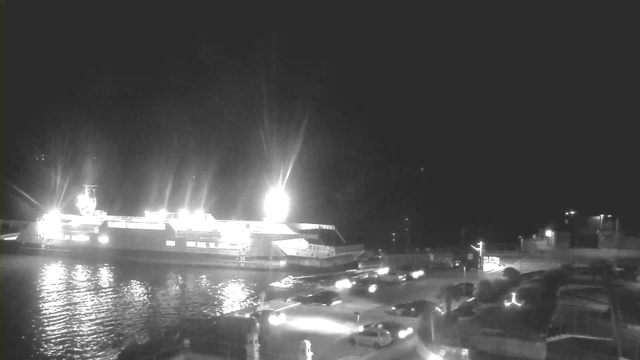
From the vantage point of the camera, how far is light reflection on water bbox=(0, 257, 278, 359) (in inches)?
369

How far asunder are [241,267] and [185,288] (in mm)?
2742

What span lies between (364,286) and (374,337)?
4.43 metres

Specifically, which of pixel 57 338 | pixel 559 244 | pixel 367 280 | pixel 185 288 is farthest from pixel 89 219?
pixel 559 244

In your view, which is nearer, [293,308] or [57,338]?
[293,308]

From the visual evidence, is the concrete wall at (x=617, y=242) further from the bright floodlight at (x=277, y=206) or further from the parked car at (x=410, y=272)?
the bright floodlight at (x=277, y=206)

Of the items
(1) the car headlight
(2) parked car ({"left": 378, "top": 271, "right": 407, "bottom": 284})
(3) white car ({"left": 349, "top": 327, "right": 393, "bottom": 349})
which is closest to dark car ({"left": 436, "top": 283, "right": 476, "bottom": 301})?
(2) parked car ({"left": 378, "top": 271, "right": 407, "bottom": 284})

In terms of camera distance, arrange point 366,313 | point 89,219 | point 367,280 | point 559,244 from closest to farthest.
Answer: point 366,313 < point 367,280 < point 559,244 < point 89,219

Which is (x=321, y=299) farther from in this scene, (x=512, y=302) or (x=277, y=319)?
(x=512, y=302)

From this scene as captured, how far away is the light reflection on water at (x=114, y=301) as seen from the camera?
9367 mm

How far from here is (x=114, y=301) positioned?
41.6ft

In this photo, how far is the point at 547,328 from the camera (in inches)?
249

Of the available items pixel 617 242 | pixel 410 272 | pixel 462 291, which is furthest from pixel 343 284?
pixel 617 242

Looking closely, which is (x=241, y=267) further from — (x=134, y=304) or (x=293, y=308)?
(x=293, y=308)

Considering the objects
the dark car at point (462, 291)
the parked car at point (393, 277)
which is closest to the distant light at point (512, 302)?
the dark car at point (462, 291)
